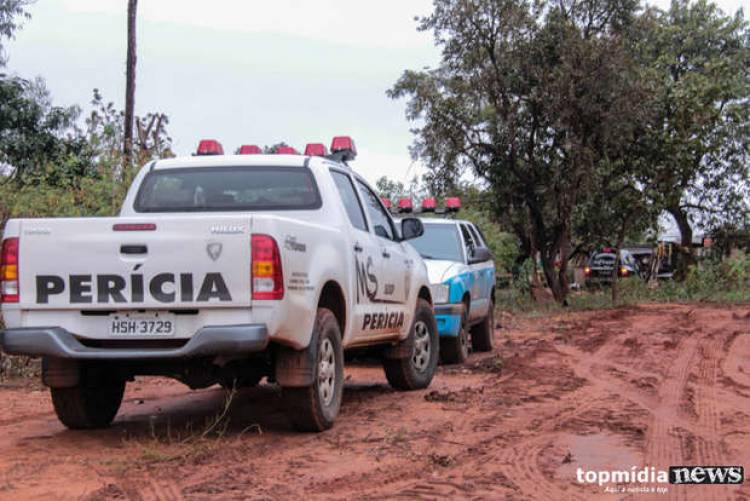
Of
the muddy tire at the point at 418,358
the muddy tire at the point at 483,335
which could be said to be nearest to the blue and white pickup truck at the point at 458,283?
the muddy tire at the point at 483,335

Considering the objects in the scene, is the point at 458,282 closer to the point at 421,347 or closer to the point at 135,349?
the point at 421,347

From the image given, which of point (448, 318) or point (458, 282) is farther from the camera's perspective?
point (458, 282)

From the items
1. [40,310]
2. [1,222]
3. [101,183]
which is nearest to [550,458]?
[40,310]

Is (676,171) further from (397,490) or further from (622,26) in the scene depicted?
(397,490)

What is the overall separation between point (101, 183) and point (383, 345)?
590cm

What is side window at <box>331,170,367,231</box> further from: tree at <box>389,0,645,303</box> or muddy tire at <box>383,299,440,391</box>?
tree at <box>389,0,645,303</box>

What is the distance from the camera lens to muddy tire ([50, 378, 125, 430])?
258 inches

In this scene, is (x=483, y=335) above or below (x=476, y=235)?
below

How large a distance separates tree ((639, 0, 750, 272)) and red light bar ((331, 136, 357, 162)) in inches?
602

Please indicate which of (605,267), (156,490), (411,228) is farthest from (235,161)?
(605,267)

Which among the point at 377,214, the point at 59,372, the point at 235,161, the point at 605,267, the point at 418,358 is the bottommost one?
the point at 418,358

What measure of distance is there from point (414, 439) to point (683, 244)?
2723 centimetres

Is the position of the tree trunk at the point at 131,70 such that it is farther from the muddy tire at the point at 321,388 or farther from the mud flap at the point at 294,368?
the mud flap at the point at 294,368

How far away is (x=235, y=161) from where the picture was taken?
25.3ft
